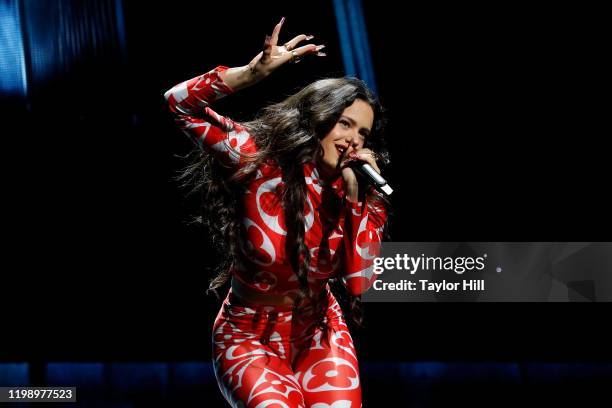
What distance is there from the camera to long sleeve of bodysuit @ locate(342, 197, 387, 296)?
1.62 metres

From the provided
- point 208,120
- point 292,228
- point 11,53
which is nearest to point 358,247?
point 292,228

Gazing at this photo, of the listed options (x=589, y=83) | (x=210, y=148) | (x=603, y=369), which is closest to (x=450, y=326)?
(x=603, y=369)

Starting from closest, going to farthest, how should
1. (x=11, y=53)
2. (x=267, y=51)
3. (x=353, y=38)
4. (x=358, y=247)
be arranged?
(x=267, y=51)
(x=358, y=247)
(x=353, y=38)
(x=11, y=53)

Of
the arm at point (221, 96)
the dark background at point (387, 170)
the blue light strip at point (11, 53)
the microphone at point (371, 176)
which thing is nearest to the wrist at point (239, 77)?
the arm at point (221, 96)

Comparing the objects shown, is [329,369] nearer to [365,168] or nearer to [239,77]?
[365,168]

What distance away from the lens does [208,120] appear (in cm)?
162

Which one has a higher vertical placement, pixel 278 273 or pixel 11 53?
pixel 11 53

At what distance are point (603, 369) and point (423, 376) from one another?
0.97 m

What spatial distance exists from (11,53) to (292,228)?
98.4 inches

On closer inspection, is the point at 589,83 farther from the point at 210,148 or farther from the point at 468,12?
the point at 210,148

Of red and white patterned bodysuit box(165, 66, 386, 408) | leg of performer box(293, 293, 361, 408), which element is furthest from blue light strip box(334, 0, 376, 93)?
leg of performer box(293, 293, 361, 408)

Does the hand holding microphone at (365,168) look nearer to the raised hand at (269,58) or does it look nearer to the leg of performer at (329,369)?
the raised hand at (269,58)

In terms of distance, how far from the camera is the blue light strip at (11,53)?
3447 millimetres

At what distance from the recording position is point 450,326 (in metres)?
3.59
